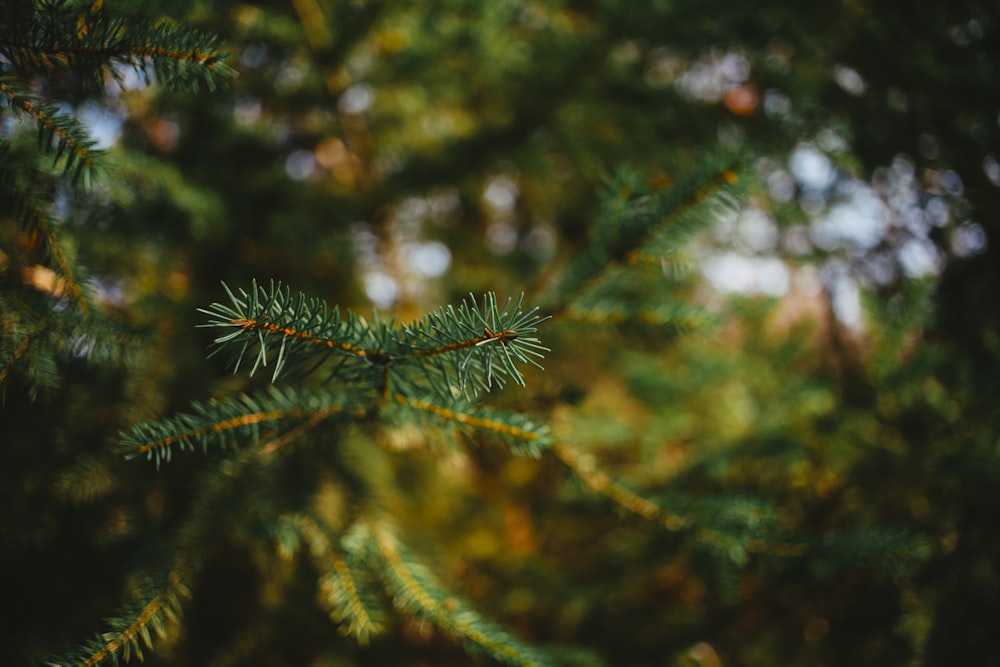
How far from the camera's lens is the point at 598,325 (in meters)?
1.16

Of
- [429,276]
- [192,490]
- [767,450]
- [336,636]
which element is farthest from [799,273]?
[192,490]

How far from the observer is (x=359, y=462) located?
1.36m

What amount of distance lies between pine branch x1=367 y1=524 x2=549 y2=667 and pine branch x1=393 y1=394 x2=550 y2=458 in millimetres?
323

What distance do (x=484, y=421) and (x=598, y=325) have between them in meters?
0.48

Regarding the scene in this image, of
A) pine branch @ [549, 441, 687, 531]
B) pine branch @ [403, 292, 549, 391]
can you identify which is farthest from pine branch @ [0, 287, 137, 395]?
pine branch @ [549, 441, 687, 531]

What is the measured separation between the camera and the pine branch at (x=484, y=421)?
2.59 feet

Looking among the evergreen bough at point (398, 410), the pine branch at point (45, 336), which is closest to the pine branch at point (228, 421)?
the evergreen bough at point (398, 410)

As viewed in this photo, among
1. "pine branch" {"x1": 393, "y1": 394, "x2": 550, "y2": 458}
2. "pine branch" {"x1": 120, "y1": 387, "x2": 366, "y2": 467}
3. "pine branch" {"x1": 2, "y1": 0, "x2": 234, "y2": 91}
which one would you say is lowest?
"pine branch" {"x1": 120, "y1": 387, "x2": 366, "y2": 467}

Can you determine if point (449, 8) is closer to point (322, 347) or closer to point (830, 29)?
point (830, 29)

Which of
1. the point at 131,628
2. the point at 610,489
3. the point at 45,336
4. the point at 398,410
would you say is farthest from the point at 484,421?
the point at 45,336

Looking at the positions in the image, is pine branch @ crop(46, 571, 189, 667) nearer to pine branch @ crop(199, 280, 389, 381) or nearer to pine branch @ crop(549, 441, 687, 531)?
pine branch @ crop(199, 280, 389, 381)

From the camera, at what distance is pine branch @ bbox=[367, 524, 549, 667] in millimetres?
819

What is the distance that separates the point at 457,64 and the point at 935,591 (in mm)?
2173

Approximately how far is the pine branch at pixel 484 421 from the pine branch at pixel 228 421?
111 mm
